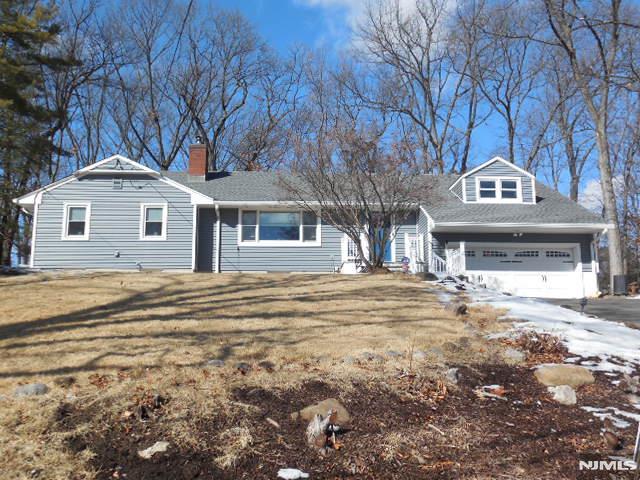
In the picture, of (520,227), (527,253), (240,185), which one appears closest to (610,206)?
(527,253)

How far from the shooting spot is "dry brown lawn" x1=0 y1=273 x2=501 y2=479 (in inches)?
136

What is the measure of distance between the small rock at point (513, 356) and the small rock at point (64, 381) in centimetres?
440

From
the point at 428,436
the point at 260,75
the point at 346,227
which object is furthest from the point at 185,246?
the point at 260,75

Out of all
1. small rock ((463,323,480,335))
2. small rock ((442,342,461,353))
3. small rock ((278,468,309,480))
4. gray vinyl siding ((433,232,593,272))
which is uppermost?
Result: gray vinyl siding ((433,232,593,272))

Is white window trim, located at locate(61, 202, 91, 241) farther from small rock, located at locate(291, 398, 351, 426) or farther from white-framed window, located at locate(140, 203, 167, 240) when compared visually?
small rock, located at locate(291, 398, 351, 426)

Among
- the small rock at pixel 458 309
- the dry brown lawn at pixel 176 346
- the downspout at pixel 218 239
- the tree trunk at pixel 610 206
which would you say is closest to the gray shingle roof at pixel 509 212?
the tree trunk at pixel 610 206

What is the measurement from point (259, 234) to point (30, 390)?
13.0m

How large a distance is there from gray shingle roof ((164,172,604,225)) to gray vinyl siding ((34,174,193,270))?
1.68 m

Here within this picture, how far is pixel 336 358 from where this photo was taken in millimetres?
5168

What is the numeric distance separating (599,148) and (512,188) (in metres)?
4.82

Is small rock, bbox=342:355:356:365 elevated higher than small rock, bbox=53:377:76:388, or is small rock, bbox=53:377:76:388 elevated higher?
small rock, bbox=342:355:356:365

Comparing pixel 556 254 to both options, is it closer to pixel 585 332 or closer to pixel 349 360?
pixel 585 332

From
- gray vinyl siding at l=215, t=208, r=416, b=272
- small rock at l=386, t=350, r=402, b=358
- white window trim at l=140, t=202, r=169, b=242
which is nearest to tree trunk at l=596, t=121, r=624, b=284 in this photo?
gray vinyl siding at l=215, t=208, r=416, b=272

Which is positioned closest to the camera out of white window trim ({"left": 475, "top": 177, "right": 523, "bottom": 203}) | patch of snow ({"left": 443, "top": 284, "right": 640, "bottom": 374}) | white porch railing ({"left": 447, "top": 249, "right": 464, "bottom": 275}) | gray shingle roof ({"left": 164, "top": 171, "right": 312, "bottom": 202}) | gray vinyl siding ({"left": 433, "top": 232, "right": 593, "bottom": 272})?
patch of snow ({"left": 443, "top": 284, "right": 640, "bottom": 374})
